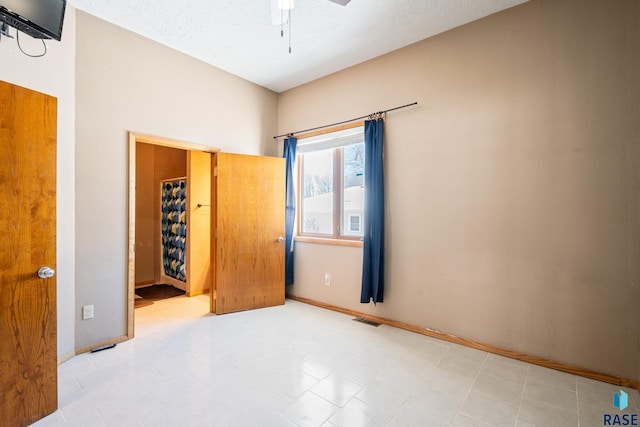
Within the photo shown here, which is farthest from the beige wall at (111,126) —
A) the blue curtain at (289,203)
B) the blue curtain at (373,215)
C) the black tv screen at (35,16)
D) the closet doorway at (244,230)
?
the blue curtain at (373,215)

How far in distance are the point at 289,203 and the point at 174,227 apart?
2.03 metres

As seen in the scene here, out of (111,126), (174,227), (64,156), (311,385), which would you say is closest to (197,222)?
(174,227)

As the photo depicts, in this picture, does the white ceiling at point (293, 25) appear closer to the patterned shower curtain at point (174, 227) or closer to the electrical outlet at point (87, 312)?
the patterned shower curtain at point (174, 227)

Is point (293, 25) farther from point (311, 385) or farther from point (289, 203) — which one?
point (311, 385)

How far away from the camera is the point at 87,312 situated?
8.54ft

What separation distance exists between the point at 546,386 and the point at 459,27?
10.2ft

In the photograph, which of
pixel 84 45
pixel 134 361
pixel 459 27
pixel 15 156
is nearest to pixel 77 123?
pixel 84 45

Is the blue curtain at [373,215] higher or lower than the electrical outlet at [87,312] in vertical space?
higher

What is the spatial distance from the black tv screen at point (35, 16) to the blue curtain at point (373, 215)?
264 cm

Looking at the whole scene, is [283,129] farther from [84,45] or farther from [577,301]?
[577,301]

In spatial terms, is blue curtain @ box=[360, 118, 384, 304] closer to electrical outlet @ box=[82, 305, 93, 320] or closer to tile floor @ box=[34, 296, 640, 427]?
tile floor @ box=[34, 296, 640, 427]

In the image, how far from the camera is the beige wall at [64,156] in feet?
7.62

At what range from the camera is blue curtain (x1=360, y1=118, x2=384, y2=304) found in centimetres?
318

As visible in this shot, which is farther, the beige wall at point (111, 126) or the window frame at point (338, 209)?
the window frame at point (338, 209)
